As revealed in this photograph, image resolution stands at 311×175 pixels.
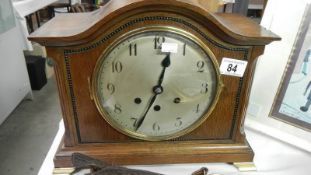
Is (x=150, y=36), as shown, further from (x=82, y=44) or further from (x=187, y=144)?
(x=187, y=144)

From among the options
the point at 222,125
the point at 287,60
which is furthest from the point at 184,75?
the point at 287,60

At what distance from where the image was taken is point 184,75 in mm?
524

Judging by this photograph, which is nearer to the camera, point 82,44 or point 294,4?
point 82,44

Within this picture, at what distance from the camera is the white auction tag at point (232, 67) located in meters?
0.52

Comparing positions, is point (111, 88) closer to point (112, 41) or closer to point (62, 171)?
point (112, 41)

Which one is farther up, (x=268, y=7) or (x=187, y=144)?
(x=268, y=7)

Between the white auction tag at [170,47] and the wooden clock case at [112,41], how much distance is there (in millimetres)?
35

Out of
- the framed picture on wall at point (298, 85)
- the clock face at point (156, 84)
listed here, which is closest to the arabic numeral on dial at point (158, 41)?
the clock face at point (156, 84)

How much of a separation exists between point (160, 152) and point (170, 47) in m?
0.24

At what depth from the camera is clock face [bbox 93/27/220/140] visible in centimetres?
49

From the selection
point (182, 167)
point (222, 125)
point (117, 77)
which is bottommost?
point (182, 167)

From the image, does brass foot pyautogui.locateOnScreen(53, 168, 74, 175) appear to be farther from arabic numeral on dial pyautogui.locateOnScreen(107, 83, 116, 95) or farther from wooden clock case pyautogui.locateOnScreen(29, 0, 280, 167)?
arabic numeral on dial pyautogui.locateOnScreen(107, 83, 116, 95)

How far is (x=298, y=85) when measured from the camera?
0.62 m

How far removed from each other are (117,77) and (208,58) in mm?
184
